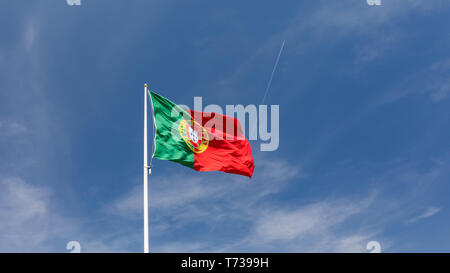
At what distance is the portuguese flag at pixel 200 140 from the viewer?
21.6 meters

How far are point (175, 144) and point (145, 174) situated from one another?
2.99m

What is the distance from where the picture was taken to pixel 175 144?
858 inches

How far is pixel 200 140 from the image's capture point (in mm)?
23641

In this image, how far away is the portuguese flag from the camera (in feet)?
71.0

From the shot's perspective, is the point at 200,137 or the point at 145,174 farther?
the point at 200,137
